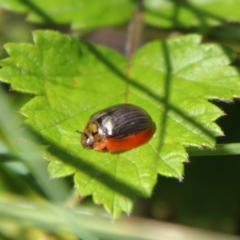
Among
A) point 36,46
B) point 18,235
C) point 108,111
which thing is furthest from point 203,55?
point 18,235

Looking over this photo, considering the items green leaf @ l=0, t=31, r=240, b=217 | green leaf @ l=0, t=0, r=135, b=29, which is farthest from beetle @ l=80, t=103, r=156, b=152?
green leaf @ l=0, t=0, r=135, b=29

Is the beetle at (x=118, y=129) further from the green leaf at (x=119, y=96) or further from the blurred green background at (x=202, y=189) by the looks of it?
the blurred green background at (x=202, y=189)

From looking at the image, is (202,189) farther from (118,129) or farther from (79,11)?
(79,11)

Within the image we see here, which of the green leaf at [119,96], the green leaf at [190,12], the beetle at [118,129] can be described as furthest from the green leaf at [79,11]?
the beetle at [118,129]

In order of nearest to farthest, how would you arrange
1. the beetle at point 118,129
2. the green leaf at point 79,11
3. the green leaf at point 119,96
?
1. the green leaf at point 119,96
2. the beetle at point 118,129
3. the green leaf at point 79,11

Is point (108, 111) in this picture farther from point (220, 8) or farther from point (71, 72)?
point (220, 8)
